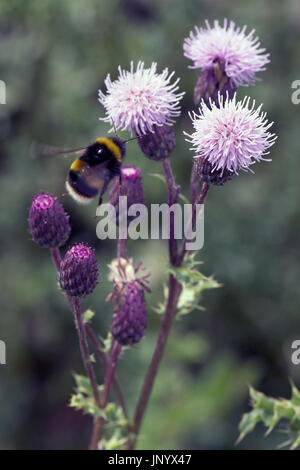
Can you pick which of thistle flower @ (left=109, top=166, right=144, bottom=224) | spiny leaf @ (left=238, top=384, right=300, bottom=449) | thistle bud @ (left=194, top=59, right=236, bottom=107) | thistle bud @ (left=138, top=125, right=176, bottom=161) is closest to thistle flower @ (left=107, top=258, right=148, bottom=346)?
thistle flower @ (left=109, top=166, right=144, bottom=224)

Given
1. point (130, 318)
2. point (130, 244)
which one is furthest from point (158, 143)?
point (130, 244)

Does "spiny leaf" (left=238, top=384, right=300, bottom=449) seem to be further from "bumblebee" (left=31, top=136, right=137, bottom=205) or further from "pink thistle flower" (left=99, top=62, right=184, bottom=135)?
"pink thistle flower" (left=99, top=62, right=184, bottom=135)

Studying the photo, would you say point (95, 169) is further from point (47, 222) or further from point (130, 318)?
point (130, 318)

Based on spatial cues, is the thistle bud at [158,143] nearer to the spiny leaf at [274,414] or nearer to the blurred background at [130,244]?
the spiny leaf at [274,414]

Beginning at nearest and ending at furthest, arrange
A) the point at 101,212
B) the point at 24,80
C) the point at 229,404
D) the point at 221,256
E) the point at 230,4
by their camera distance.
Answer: the point at 101,212
the point at 229,404
the point at 221,256
the point at 24,80
the point at 230,4

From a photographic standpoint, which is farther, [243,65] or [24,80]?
[24,80]

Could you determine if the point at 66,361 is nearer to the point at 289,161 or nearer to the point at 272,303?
the point at 272,303

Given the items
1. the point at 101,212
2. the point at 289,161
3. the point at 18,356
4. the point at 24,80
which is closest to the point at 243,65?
the point at 101,212
